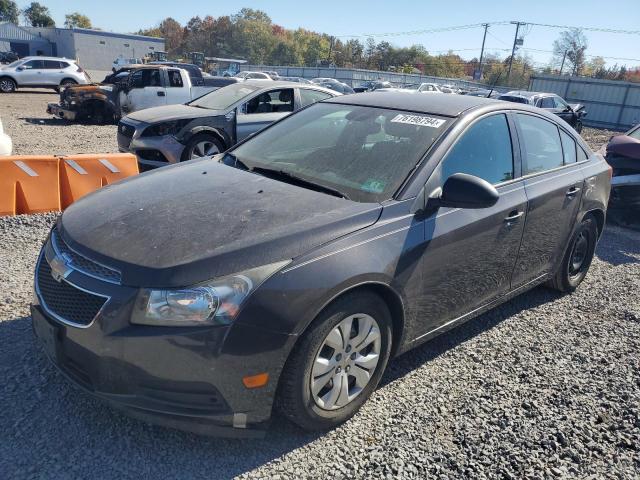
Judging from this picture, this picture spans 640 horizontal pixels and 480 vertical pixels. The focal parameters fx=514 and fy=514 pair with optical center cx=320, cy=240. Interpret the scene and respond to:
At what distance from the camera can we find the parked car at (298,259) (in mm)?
2236

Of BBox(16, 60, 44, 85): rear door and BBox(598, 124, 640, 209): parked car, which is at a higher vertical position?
BBox(598, 124, 640, 209): parked car

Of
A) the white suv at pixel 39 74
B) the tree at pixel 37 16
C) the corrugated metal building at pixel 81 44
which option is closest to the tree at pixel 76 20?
the tree at pixel 37 16

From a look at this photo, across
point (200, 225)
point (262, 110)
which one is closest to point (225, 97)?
point (262, 110)

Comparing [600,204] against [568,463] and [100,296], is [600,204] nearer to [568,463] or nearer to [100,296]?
[568,463]

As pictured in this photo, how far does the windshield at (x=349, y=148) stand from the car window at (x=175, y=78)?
1165cm

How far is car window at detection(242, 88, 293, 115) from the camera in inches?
344

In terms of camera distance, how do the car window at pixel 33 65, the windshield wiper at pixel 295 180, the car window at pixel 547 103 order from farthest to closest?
the car window at pixel 33 65, the car window at pixel 547 103, the windshield wiper at pixel 295 180

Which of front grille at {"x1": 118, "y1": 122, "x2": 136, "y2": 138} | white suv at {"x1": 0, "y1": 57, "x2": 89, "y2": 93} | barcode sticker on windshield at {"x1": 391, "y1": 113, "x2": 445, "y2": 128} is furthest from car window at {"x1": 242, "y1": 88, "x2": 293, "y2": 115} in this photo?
white suv at {"x1": 0, "y1": 57, "x2": 89, "y2": 93}

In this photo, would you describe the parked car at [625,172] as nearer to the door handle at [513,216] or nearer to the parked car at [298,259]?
the parked car at [298,259]

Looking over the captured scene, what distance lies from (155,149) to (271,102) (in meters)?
2.14

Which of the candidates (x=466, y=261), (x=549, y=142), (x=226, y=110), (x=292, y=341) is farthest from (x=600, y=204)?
(x=226, y=110)

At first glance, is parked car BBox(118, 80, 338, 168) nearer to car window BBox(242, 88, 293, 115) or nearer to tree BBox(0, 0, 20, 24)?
car window BBox(242, 88, 293, 115)

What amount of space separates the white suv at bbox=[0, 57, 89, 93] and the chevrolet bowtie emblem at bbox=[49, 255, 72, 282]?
24.9 meters

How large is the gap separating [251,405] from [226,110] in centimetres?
691
